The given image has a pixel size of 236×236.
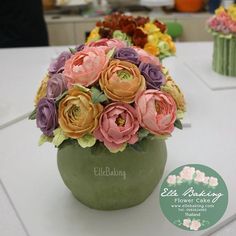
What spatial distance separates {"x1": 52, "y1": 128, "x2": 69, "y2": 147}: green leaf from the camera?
0.61 meters

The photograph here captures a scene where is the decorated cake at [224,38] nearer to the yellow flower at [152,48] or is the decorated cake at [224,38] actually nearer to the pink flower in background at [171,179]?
the yellow flower at [152,48]

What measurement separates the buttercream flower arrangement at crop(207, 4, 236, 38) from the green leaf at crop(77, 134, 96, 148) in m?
0.77

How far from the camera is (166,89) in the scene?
647mm

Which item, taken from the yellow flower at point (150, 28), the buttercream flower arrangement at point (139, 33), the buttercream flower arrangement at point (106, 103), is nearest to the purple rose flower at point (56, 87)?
the buttercream flower arrangement at point (106, 103)

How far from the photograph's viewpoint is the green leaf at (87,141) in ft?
1.97

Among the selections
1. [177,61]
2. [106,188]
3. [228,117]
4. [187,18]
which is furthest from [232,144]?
[187,18]

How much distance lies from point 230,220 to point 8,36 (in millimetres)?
1533

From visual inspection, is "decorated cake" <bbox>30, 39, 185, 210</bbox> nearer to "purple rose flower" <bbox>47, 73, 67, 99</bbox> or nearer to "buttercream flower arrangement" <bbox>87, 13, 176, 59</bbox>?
"purple rose flower" <bbox>47, 73, 67, 99</bbox>

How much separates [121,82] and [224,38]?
757mm

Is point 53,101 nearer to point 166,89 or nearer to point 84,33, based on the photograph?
point 166,89

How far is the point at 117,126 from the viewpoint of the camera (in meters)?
0.59

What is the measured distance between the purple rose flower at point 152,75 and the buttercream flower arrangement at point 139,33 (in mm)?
357

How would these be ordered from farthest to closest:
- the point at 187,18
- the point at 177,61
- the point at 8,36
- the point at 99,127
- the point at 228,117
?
the point at 187,18
the point at 8,36
the point at 177,61
the point at 228,117
the point at 99,127

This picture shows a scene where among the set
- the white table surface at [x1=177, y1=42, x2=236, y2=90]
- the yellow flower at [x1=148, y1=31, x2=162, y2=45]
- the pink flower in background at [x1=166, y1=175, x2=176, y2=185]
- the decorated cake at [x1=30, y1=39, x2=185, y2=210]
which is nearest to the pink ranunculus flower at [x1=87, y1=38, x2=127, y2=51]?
the decorated cake at [x1=30, y1=39, x2=185, y2=210]
